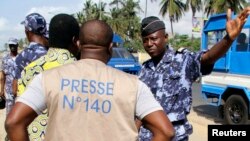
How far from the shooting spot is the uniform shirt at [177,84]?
300 cm

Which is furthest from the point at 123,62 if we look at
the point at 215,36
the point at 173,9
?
the point at 173,9

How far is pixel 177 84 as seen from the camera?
303cm

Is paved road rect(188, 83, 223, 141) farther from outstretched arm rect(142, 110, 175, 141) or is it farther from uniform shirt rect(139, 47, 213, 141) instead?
outstretched arm rect(142, 110, 175, 141)

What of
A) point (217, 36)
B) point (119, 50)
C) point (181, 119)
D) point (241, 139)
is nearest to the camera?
point (181, 119)

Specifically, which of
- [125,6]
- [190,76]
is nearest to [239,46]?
[190,76]

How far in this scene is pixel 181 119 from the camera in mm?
2994

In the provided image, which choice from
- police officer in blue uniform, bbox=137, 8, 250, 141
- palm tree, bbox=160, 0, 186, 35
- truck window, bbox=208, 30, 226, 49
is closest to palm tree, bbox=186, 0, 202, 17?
palm tree, bbox=160, 0, 186, 35

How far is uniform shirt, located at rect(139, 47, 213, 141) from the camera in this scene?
9.83 ft

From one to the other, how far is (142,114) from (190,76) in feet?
3.94

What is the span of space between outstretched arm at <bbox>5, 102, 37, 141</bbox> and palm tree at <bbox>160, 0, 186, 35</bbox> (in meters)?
46.2

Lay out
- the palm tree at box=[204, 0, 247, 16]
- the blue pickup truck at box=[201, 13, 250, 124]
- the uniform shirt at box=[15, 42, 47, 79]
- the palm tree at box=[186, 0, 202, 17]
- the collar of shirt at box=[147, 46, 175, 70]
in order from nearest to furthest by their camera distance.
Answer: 1. the collar of shirt at box=[147, 46, 175, 70]
2. the uniform shirt at box=[15, 42, 47, 79]
3. the blue pickup truck at box=[201, 13, 250, 124]
4. the palm tree at box=[204, 0, 247, 16]
5. the palm tree at box=[186, 0, 202, 17]

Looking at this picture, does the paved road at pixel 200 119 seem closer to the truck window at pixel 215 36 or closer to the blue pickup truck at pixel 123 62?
the truck window at pixel 215 36

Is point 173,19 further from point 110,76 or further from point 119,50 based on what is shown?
point 110,76

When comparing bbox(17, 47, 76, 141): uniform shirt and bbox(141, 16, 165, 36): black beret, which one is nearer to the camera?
bbox(17, 47, 76, 141): uniform shirt
